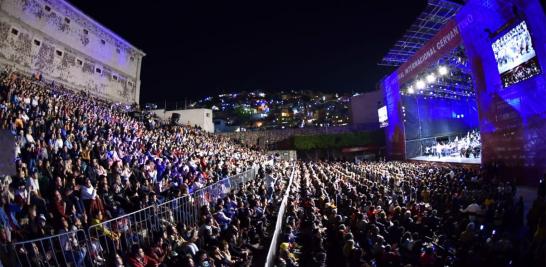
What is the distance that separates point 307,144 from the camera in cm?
4516

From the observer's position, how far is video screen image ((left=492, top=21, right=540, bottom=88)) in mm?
13984

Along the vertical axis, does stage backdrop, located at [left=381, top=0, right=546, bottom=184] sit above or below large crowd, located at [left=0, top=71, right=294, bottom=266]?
above

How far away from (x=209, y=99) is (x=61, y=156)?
10404cm

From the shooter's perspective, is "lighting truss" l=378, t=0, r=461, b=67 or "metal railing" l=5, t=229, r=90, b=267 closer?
"metal railing" l=5, t=229, r=90, b=267

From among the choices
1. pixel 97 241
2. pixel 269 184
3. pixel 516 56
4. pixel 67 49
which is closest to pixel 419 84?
pixel 516 56

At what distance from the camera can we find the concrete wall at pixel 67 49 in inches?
947

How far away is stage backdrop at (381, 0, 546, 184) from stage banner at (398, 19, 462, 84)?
39 cm

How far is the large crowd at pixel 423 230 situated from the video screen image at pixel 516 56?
4.64m

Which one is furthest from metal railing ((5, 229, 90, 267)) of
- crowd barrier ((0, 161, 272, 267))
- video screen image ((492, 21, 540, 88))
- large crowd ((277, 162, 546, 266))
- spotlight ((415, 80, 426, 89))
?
spotlight ((415, 80, 426, 89))

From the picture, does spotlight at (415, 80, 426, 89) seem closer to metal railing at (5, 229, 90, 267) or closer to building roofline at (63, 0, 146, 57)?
metal railing at (5, 229, 90, 267)

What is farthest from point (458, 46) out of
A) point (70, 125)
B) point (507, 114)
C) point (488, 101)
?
point (70, 125)

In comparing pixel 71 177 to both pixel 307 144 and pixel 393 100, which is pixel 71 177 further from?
pixel 307 144

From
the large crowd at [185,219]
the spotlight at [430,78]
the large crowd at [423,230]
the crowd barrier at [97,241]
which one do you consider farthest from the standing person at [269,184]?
the spotlight at [430,78]

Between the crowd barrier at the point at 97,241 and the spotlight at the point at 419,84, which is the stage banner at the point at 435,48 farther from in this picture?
the crowd barrier at the point at 97,241
